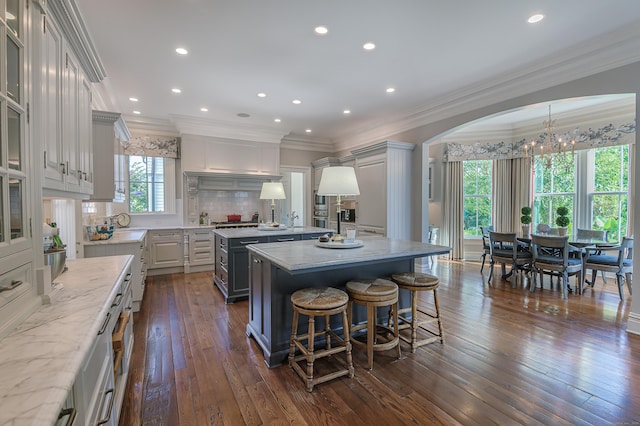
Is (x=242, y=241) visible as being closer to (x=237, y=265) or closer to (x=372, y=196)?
(x=237, y=265)

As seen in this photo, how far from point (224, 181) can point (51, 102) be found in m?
4.63

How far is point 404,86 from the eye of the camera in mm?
4277

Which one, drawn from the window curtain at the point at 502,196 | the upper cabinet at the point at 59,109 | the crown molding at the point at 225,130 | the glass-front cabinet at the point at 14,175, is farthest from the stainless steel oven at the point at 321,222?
the glass-front cabinet at the point at 14,175

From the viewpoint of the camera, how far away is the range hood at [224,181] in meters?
5.82

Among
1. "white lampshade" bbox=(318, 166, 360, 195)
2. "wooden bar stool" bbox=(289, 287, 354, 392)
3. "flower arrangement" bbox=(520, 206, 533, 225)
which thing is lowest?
"wooden bar stool" bbox=(289, 287, 354, 392)

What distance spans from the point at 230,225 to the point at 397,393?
15.5 feet

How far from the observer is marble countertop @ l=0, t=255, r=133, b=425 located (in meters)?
0.72

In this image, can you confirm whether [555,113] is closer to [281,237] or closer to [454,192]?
[454,192]

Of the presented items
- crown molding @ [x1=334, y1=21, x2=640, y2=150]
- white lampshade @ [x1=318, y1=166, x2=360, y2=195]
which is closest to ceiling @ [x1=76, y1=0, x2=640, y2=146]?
crown molding @ [x1=334, y1=21, x2=640, y2=150]

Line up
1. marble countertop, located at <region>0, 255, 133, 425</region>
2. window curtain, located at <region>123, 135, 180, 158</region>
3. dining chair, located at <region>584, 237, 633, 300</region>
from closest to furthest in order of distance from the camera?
marble countertop, located at <region>0, 255, 133, 425</region>
dining chair, located at <region>584, 237, 633, 300</region>
window curtain, located at <region>123, 135, 180, 158</region>

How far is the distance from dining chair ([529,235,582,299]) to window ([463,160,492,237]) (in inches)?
89.2

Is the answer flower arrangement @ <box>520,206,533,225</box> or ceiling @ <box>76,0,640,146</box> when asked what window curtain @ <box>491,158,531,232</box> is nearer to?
flower arrangement @ <box>520,206,533,225</box>

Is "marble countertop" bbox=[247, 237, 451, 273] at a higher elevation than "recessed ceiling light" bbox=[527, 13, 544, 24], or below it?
below

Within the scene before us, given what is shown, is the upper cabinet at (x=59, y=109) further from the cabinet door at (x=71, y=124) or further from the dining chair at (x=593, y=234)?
the dining chair at (x=593, y=234)
